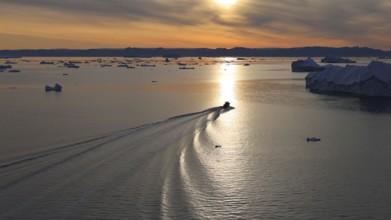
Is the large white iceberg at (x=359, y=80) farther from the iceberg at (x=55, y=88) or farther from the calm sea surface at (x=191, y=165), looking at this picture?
the iceberg at (x=55, y=88)

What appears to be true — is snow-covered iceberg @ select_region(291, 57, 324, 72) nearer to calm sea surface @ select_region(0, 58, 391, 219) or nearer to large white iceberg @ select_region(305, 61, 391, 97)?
large white iceberg @ select_region(305, 61, 391, 97)

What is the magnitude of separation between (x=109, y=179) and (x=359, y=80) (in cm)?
2377

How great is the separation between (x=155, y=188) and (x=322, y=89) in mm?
27177

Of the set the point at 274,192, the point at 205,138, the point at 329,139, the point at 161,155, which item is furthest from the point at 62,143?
the point at 329,139

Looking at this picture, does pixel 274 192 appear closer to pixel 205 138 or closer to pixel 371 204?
pixel 371 204

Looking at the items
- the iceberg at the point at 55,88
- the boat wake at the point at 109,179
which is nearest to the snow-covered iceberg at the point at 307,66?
the iceberg at the point at 55,88

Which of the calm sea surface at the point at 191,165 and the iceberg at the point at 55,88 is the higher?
the iceberg at the point at 55,88

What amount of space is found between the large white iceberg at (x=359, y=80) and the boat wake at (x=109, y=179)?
60.5 ft

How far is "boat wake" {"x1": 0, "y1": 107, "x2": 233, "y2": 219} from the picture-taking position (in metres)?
7.68

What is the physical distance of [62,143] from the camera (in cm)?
1280

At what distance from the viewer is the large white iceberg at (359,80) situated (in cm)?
2812

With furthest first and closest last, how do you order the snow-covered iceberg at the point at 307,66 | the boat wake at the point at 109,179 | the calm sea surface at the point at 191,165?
the snow-covered iceberg at the point at 307,66
the calm sea surface at the point at 191,165
the boat wake at the point at 109,179

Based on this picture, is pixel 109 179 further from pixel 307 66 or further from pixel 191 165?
pixel 307 66

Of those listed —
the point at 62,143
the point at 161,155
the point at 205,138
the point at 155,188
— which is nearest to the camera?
the point at 155,188
